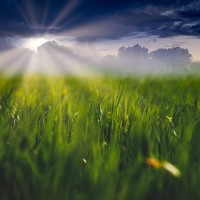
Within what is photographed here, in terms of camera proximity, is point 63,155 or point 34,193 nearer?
point 34,193

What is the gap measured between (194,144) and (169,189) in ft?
0.65

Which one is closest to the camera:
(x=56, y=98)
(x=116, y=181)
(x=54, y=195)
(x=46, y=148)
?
(x=54, y=195)

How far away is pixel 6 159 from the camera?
0.84 metres

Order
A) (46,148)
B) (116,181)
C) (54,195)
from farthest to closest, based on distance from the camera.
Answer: (46,148) < (116,181) < (54,195)

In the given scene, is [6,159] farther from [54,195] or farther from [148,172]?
[148,172]

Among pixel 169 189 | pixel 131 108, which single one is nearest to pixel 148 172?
pixel 169 189

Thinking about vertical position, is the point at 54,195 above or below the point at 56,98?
above

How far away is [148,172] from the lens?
31.8 inches

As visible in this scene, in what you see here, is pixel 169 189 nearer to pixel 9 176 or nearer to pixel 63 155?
pixel 63 155

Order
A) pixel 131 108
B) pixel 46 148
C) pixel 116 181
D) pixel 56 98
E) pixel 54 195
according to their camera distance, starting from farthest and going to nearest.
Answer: pixel 56 98 < pixel 131 108 < pixel 46 148 < pixel 116 181 < pixel 54 195

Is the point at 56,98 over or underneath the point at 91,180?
underneath

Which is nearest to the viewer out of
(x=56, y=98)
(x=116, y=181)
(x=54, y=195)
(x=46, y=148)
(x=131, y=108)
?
(x=54, y=195)

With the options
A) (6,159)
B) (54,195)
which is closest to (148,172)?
(54,195)

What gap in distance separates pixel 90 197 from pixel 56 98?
1.29 m
